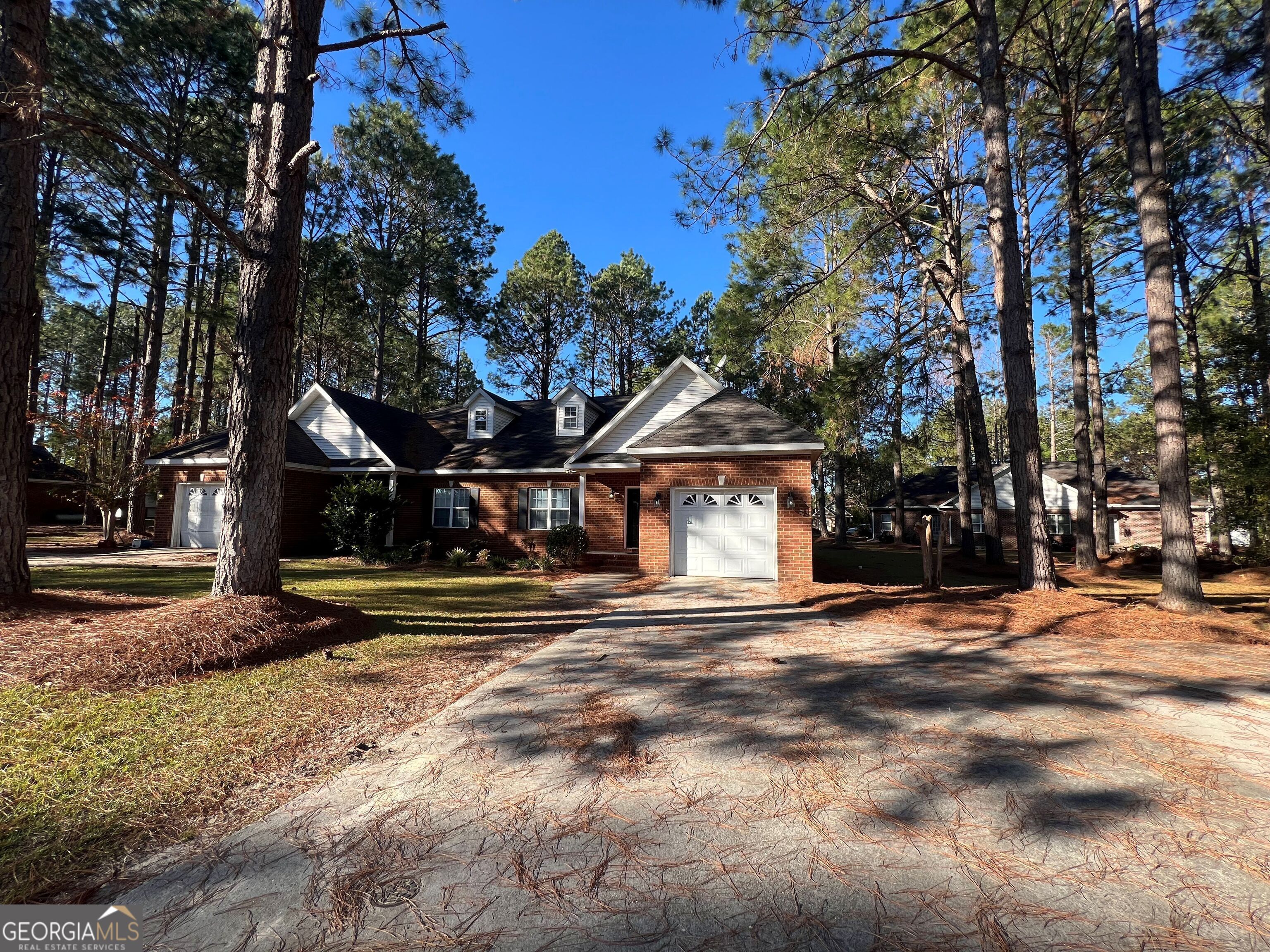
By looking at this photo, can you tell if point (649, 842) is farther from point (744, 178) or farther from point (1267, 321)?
point (1267, 321)

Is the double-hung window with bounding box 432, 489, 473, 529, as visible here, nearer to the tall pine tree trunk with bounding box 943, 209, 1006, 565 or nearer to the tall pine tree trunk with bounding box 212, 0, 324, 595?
the tall pine tree trunk with bounding box 212, 0, 324, 595

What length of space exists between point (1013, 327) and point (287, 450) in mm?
A: 19175

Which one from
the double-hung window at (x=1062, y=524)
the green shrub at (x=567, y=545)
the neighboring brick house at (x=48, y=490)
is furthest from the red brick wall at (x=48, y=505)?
the double-hung window at (x=1062, y=524)

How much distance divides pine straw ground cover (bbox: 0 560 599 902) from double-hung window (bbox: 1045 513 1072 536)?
113 feet

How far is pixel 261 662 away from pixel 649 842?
14.1 ft

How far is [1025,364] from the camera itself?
29.4ft

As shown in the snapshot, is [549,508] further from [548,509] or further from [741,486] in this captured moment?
[741,486]

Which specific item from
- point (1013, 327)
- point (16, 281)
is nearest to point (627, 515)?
point (1013, 327)

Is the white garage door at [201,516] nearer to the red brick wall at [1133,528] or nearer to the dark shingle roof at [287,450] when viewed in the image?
the dark shingle roof at [287,450]

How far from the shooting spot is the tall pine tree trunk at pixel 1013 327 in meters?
8.74

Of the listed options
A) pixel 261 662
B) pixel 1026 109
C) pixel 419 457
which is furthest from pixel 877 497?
pixel 261 662

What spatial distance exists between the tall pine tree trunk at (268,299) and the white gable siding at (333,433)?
13.1 metres

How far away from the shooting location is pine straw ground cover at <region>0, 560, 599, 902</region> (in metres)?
2.35

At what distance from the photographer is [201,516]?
58.4 ft
